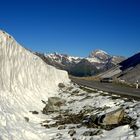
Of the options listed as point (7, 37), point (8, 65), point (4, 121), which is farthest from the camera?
point (7, 37)

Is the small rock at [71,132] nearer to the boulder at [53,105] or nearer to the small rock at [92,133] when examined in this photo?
the small rock at [92,133]

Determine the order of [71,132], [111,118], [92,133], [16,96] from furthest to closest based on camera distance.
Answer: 1. [16,96]
2. [111,118]
3. [71,132]
4. [92,133]

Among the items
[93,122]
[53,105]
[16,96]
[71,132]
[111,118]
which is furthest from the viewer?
[53,105]

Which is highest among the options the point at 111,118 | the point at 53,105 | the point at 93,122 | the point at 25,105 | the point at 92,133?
the point at 25,105

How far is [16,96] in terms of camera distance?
23.9 meters

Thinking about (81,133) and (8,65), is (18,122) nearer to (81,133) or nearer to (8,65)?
(81,133)

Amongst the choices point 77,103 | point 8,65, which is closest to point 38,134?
point 8,65

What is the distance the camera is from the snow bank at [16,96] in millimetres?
17375

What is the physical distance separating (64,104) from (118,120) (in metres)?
10.8

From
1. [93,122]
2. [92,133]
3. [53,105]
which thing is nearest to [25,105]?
[53,105]

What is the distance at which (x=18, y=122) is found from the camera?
18.8 meters

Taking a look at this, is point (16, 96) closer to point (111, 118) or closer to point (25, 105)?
point (25, 105)

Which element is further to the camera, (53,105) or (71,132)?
(53,105)

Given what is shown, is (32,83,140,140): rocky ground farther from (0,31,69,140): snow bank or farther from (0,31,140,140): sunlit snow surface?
(0,31,69,140): snow bank
